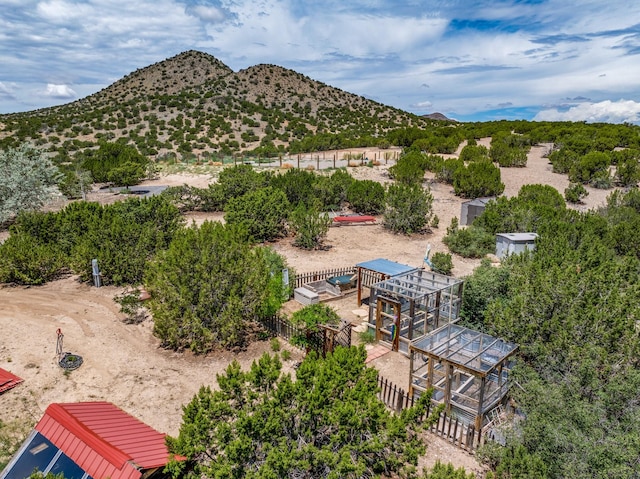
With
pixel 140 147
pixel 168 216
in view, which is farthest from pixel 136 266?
pixel 140 147

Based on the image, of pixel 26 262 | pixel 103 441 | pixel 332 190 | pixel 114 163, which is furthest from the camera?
pixel 114 163

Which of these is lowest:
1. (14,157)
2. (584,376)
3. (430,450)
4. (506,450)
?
(430,450)

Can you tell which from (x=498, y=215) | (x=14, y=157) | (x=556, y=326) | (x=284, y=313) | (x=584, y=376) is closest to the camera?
(x=584, y=376)

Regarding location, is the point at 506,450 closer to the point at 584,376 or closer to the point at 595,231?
the point at 584,376

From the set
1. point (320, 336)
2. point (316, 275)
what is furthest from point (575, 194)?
point (320, 336)

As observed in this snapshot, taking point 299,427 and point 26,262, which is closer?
point 299,427

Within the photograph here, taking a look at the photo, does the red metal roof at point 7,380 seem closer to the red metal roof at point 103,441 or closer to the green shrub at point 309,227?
the red metal roof at point 103,441

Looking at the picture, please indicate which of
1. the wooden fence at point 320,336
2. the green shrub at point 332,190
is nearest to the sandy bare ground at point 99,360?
the wooden fence at point 320,336

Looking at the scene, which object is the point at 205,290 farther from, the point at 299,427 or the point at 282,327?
the point at 299,427
